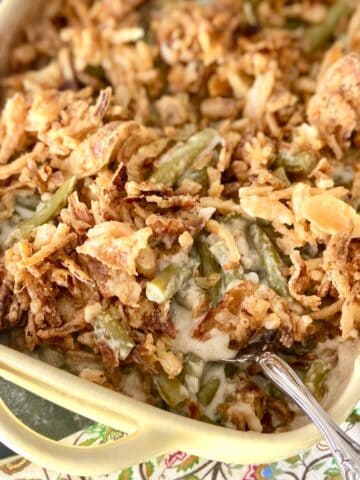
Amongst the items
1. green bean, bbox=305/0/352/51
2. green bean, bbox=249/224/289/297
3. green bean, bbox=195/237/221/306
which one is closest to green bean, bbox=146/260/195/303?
green bean, bbox=195/237/221/306

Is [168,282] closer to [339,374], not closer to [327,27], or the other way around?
[339,374]

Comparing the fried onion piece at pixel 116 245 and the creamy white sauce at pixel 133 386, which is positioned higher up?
the fried onion piece at pixel 116 245


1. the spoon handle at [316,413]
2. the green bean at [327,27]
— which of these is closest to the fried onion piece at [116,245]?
the spoon handle at [316,413]

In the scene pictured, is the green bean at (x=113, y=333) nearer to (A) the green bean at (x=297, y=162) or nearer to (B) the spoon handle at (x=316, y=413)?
(B) the spoon handle at (x=316, y=413)

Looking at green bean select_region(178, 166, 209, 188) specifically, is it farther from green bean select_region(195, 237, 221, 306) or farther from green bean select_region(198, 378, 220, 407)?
green bean select_region(198, 378, 220, 407)

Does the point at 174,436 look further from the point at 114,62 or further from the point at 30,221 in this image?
the point at 114,62

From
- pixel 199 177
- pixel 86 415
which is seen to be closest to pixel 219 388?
pixel 86 415

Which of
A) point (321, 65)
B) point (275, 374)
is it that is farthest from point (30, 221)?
point (321, 65)

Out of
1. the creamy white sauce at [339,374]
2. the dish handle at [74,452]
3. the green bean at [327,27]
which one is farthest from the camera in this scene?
the green bean at [327,27]
